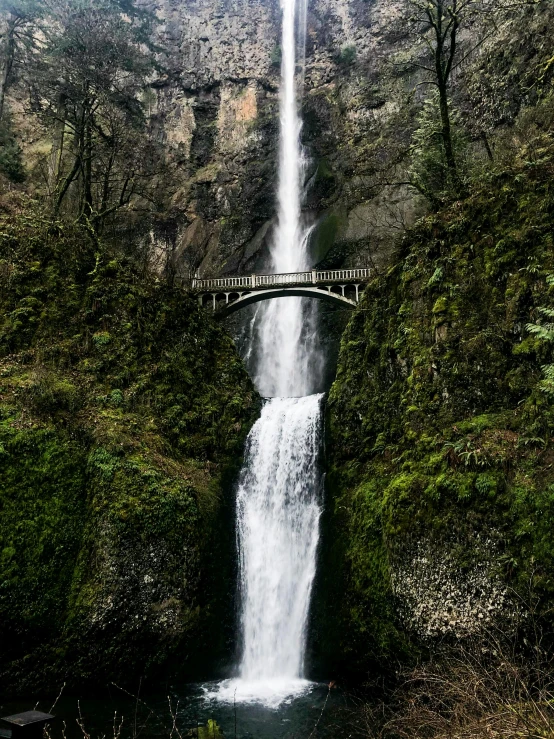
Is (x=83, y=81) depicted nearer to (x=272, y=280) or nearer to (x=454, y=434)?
(x=272, y=280)

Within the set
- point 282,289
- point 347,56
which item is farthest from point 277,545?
point 347,56

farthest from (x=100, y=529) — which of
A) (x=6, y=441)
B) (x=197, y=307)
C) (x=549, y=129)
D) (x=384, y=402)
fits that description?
(x=549, y=129)

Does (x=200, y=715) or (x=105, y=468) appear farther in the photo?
(x=105, y=468)

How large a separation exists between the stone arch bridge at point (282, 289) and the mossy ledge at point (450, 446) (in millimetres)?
7082

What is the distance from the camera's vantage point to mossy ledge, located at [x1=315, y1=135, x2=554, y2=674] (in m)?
10.8

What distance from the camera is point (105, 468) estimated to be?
14.7 meters

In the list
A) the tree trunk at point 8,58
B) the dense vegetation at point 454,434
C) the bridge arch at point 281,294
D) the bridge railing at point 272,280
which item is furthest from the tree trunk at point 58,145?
the dense vegetation at point 454,434

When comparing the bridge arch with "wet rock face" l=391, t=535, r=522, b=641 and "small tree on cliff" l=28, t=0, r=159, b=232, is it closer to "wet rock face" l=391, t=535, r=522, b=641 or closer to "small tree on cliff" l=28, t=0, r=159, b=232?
"small tree on cliff" l=28, t=0, r=159, b=232

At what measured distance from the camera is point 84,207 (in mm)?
22172

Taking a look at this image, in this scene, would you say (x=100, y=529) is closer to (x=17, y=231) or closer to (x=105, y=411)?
(x=105, y=411)

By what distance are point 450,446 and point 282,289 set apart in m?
15.0

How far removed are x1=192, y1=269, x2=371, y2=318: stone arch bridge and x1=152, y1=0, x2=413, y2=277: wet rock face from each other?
5.41 m

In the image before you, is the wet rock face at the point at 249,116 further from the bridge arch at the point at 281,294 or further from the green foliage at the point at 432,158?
the green foliage at the point at 432,158

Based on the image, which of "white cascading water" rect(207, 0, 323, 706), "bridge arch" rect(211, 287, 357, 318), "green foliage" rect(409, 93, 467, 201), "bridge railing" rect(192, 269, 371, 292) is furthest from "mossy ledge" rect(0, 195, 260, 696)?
"green foliage" rect(409, 93, 467, 201)
